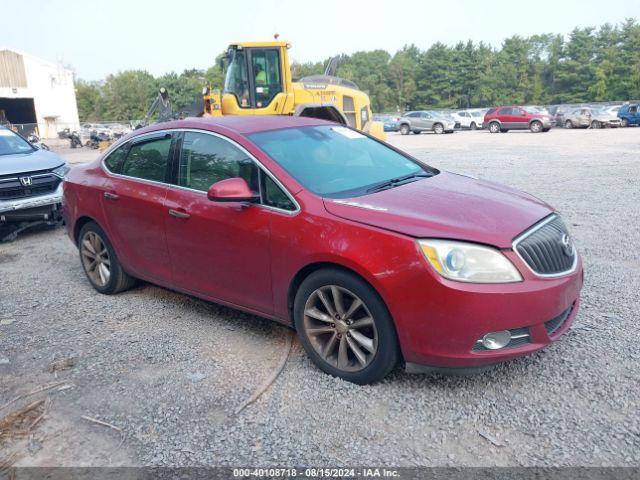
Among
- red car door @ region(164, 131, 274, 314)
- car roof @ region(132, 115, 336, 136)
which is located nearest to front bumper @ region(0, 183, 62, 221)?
car roof @ region(132, 115, 336, 136)

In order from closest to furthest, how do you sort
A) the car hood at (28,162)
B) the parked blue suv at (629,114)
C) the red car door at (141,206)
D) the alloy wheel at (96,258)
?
1. the red car door at (141,206)
2. the alloy wheel at (96,258)
3. the car hood at (28,162)
4. the parked blue suv at (629,114)

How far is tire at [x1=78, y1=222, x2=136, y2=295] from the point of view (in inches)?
199

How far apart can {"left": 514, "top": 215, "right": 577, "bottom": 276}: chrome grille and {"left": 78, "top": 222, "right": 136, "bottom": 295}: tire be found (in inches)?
140

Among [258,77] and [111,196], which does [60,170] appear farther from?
[258,77]

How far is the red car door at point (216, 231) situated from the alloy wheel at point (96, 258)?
45.1 inches

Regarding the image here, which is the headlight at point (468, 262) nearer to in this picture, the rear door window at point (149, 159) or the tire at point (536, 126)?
the rear door window at point (149, 159)

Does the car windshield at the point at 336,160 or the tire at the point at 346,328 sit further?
the car windshield at the point at 336,160

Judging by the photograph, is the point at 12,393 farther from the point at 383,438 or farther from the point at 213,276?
the point at 383,438

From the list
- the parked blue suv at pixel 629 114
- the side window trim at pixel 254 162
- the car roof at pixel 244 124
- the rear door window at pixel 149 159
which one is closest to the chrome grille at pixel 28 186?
the rear door window at pixel 149 159

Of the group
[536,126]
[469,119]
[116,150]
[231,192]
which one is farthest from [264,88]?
[469,119]

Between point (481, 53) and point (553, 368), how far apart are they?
80515mm

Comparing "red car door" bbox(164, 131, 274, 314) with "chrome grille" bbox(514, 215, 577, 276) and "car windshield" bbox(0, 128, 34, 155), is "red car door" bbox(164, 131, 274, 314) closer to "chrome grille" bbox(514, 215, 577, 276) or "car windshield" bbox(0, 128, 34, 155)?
"chrome grille" bbox(514, 215, 577, 276)

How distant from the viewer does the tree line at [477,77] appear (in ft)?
209

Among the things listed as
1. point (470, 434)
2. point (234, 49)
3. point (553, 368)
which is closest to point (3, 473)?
point (470, 434)
